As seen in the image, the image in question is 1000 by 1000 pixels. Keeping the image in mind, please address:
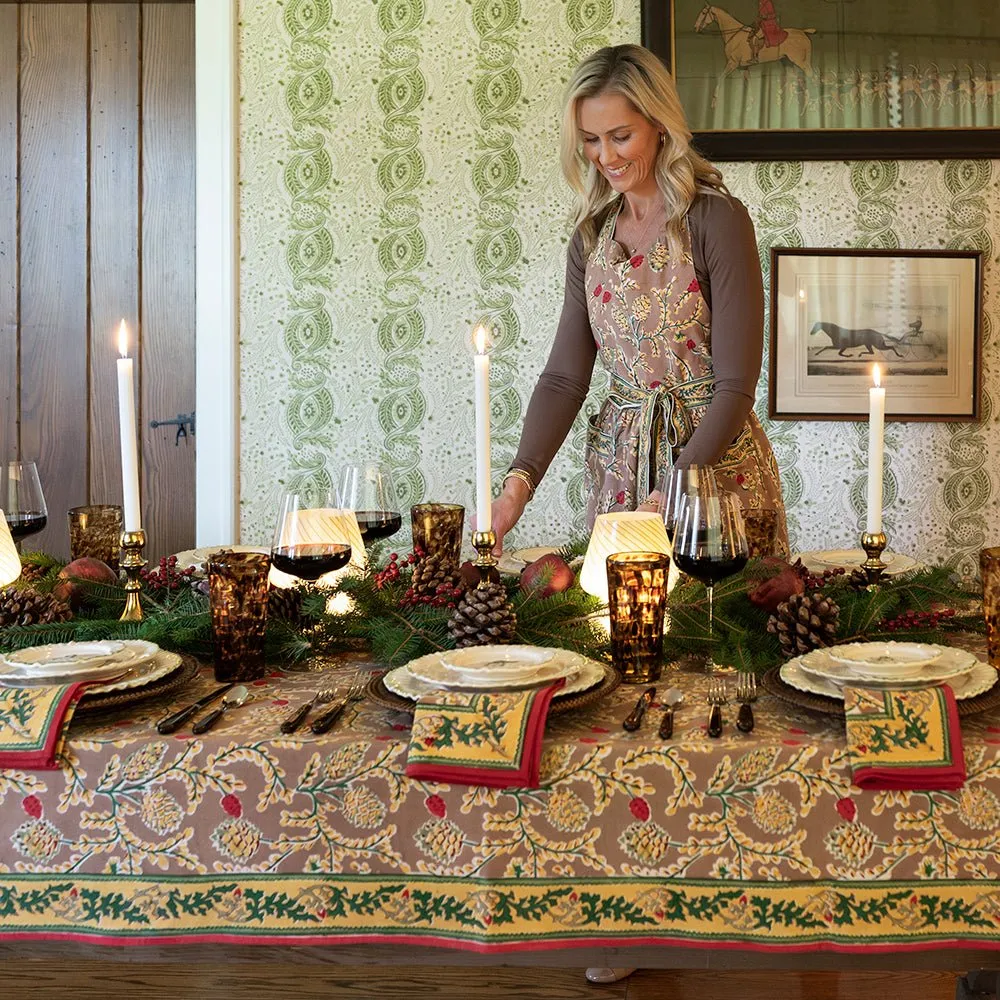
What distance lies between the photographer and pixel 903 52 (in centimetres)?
303

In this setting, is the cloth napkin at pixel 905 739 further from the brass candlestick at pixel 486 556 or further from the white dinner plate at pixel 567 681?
the brass candlestick at pixel 486 556

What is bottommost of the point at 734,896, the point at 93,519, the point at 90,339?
the point at 734,896

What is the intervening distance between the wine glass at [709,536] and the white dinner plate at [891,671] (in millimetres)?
144

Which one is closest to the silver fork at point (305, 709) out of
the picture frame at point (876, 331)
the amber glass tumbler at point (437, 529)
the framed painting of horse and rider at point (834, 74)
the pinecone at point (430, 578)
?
the pinecone at point (430, 578)

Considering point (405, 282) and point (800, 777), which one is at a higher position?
point (405, 282)

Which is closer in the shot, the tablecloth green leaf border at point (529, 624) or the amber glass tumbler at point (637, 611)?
the amber glass tumbler at point (637, 611)

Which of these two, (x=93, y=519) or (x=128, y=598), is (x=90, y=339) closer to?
(x=93, y=519)

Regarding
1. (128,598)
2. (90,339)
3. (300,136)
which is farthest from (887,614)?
(90,339)

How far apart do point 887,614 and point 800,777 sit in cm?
50

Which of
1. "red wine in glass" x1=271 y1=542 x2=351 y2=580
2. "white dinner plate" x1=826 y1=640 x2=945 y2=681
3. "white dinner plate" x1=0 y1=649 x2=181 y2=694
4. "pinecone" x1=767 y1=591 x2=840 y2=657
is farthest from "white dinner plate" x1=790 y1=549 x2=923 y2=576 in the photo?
"white dinner plate" x1=0 y1=649 x2=181 y2=694

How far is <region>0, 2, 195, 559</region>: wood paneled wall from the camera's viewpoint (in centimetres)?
327

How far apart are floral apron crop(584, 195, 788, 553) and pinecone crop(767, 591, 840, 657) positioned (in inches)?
32.5

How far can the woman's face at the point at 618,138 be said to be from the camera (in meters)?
2.00

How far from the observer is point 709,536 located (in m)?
1.19
